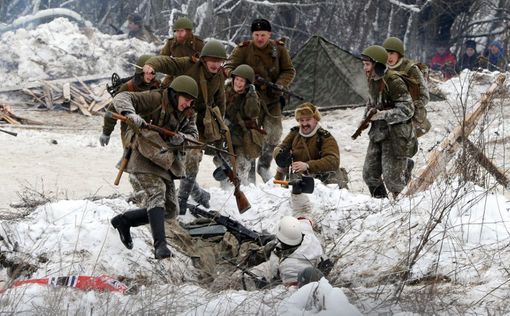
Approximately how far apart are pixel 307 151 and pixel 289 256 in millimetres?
1760

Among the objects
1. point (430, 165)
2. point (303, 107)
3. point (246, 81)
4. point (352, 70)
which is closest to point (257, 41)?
point (246, 81)

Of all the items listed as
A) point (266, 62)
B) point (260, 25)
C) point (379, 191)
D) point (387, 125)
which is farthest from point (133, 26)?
point (387, 125)

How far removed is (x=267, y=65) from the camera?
8836 mm

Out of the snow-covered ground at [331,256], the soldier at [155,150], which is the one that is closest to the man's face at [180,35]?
the snow-covered ground at [331,256]

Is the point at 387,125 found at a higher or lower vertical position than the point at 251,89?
lower

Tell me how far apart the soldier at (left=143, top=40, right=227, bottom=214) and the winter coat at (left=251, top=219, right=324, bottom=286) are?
69.9 inches

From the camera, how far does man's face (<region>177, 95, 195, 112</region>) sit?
604cm

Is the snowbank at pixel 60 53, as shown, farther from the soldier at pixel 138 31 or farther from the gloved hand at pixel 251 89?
the gloved hand at pixel 251 89

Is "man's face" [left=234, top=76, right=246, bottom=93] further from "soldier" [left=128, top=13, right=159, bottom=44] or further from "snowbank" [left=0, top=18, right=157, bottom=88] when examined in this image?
"soldier" [left=128, top=13, right=159, bottom=44]

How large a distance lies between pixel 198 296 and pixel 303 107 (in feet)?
9.61

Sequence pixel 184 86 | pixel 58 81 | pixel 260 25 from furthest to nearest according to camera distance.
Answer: pixel 58 81 < pixel 260 25 < pixel 184 86

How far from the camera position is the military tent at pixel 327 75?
15125 mm

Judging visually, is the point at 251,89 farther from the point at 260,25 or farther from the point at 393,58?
the point at 393,58

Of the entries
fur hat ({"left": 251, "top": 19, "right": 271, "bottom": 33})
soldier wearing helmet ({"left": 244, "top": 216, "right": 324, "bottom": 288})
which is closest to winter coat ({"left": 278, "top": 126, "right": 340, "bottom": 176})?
soldier wearing helmet ({"left": 244, "top": 216, "right": 324, "bottom": 288})
